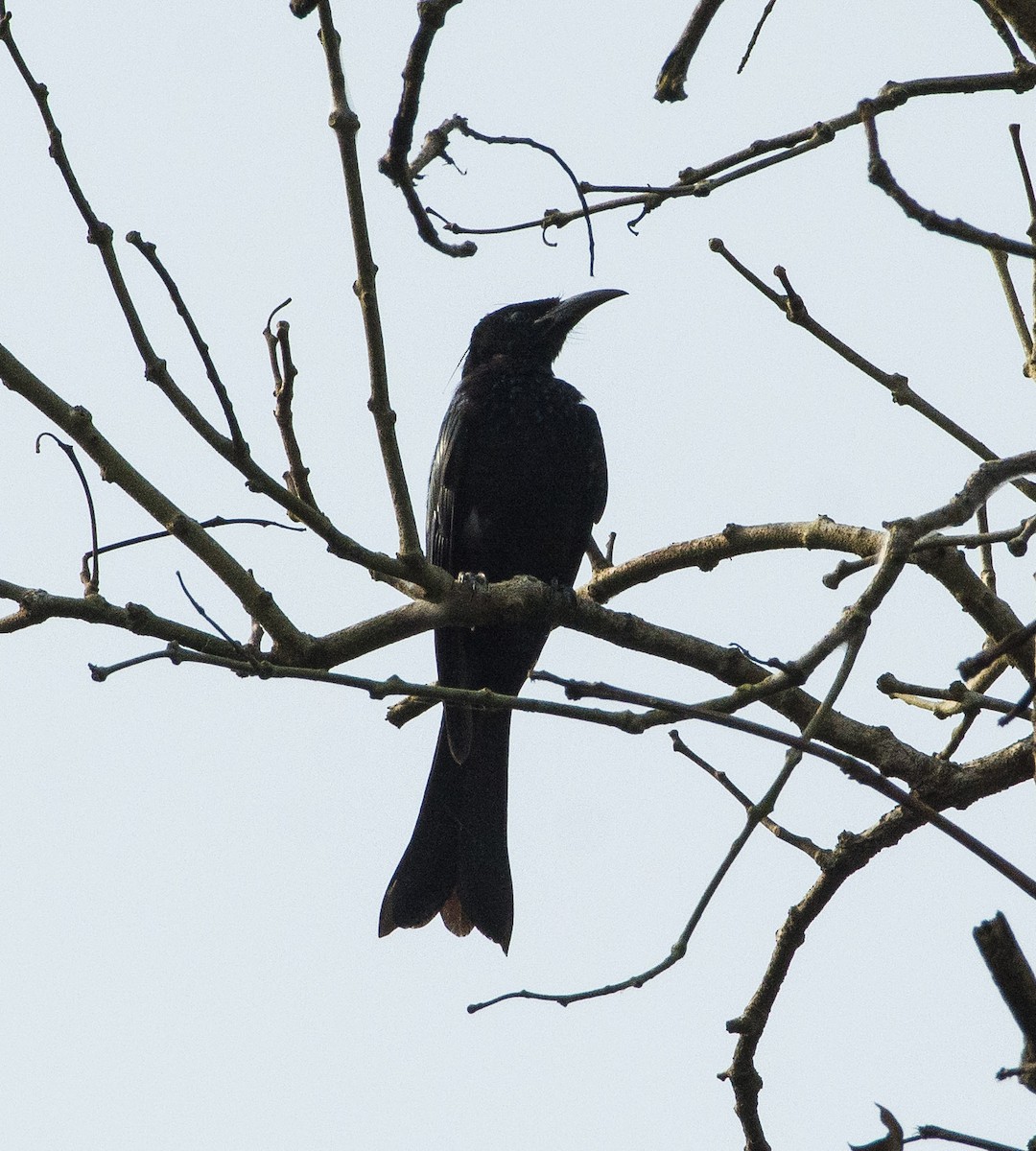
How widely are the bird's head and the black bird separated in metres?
0.22

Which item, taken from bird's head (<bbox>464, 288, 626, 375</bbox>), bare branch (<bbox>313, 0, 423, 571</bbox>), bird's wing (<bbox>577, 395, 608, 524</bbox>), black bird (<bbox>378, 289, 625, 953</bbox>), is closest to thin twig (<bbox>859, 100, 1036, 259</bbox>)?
bare branch (<bbox>313, 0, 423, 571</bbox>)

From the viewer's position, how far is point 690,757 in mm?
2932

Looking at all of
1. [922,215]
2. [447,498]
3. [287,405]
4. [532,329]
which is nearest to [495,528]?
[447,498]

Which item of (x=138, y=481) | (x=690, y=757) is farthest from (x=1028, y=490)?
(x=138, y=481)

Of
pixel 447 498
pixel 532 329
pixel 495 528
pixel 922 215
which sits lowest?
pixel 922 215

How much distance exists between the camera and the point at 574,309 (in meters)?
5.75

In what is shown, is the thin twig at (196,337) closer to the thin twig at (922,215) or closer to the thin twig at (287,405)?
the thin twig at (287,405)

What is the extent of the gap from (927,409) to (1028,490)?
0.27 meters

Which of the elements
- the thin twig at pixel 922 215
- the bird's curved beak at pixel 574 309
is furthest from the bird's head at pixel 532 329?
the thin twig at pixel 922 215

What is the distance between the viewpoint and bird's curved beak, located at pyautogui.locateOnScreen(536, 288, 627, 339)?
5.74 metres

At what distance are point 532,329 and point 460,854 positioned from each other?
86.1 inches

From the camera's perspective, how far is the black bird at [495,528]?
4999 mm

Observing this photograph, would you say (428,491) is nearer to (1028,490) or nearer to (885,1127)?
(1028,490)

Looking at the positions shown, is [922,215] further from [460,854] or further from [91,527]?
[460,854]
